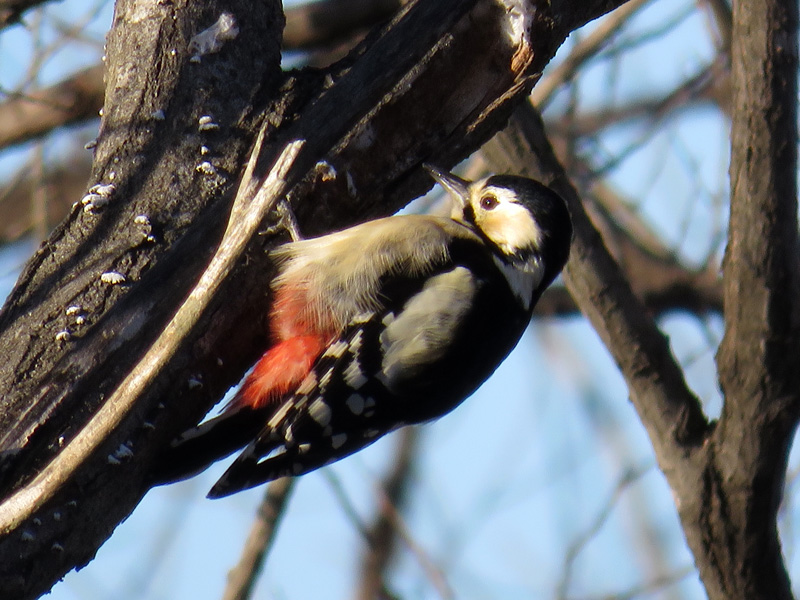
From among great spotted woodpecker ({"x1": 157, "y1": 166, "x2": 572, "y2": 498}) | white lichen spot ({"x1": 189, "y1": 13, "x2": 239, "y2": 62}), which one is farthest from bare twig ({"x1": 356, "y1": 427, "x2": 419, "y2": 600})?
white lichen spot ({"x1": 189, "y1": 13, "x2": 239, "y2": 62})

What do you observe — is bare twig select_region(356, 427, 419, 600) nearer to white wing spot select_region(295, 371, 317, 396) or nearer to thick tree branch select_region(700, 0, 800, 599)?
white wing spot select_region(295, 371, 317, 396)

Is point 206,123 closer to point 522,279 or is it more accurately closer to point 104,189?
point 104,189

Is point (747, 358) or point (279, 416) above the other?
point (279, 416)

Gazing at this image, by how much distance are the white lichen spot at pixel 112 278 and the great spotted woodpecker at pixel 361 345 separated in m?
0.54

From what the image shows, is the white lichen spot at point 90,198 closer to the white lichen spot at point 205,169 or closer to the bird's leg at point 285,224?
the white lichen spot at point 205,169

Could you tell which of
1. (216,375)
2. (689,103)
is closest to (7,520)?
(216,375)

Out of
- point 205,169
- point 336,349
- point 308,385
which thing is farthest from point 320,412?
point 205,169

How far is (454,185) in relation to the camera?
3.66 m

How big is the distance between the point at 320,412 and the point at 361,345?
23cm

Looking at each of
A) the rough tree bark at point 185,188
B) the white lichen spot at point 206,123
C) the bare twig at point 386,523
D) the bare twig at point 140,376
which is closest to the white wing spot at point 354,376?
the rough tree bark at point 185,188

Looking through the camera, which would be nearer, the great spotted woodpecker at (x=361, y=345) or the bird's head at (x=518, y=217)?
the great spotted woodpecker at (x=361, y=345)

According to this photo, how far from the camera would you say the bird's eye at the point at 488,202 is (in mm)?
3711

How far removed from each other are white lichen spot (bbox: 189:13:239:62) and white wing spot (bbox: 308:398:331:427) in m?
1.01

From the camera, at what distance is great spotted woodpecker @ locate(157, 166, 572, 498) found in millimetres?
3047
